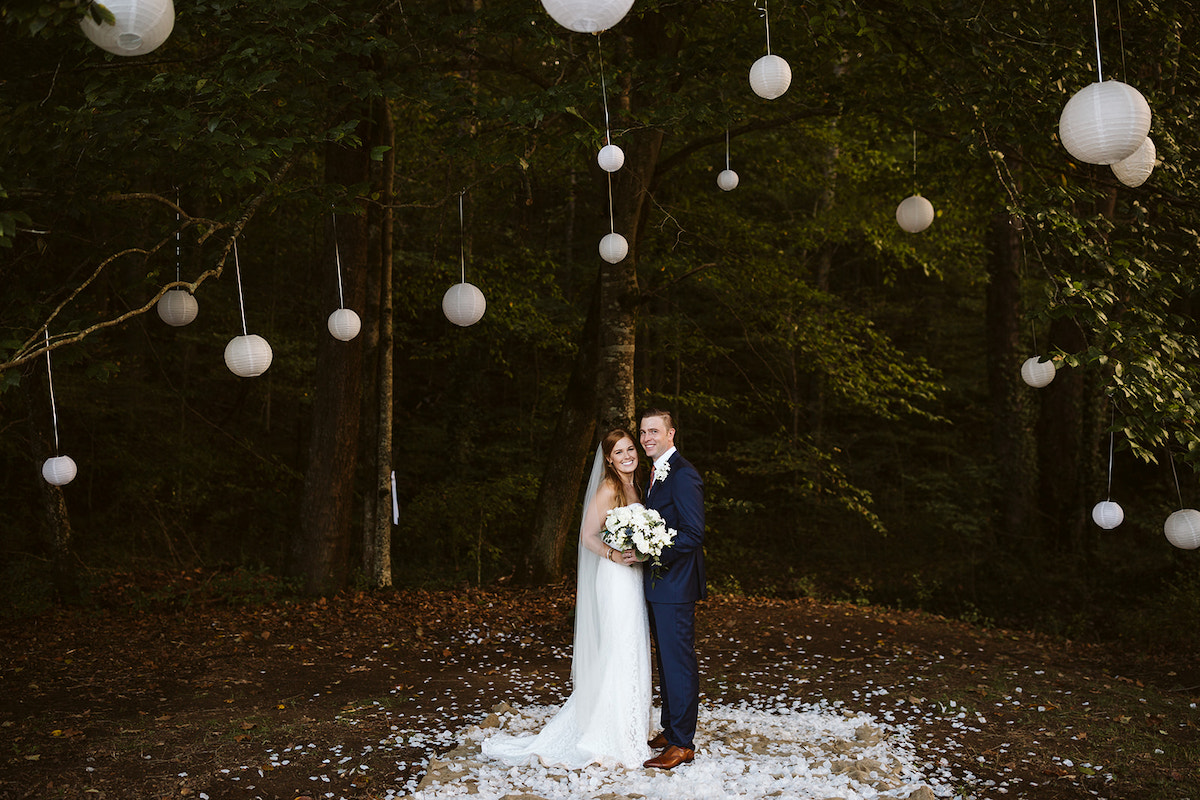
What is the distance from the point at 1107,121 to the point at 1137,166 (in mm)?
1599

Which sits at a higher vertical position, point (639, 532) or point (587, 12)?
point (587, 12)

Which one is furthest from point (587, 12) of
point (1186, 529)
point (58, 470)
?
point (1186, 529)

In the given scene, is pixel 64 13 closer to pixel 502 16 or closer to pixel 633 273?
pixel 502 16

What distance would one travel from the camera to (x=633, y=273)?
28.1ft

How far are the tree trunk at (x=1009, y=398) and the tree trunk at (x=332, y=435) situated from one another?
843 centimetres

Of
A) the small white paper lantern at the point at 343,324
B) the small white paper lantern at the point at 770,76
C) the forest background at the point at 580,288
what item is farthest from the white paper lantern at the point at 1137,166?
the small white paper lantern at the point at 343,324

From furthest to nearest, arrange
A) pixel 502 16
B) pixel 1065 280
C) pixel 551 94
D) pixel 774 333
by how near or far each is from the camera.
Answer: pixel 774 333, pixel 502 16, pixel 551 94, pixel 1065 280

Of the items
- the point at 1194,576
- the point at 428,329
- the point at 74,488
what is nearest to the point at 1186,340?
the point at 1194,576

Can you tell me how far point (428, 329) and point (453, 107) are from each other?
9.59 meters

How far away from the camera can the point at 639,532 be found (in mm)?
4793

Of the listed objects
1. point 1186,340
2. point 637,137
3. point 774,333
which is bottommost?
point 1186,340

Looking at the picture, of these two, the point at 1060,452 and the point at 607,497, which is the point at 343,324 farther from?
the point at 1060,452

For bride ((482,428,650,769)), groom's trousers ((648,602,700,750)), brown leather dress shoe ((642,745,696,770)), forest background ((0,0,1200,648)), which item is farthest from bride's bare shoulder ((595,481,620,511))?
forest background ((0,0,1200,648))

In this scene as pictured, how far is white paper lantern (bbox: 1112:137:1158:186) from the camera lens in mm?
5023
